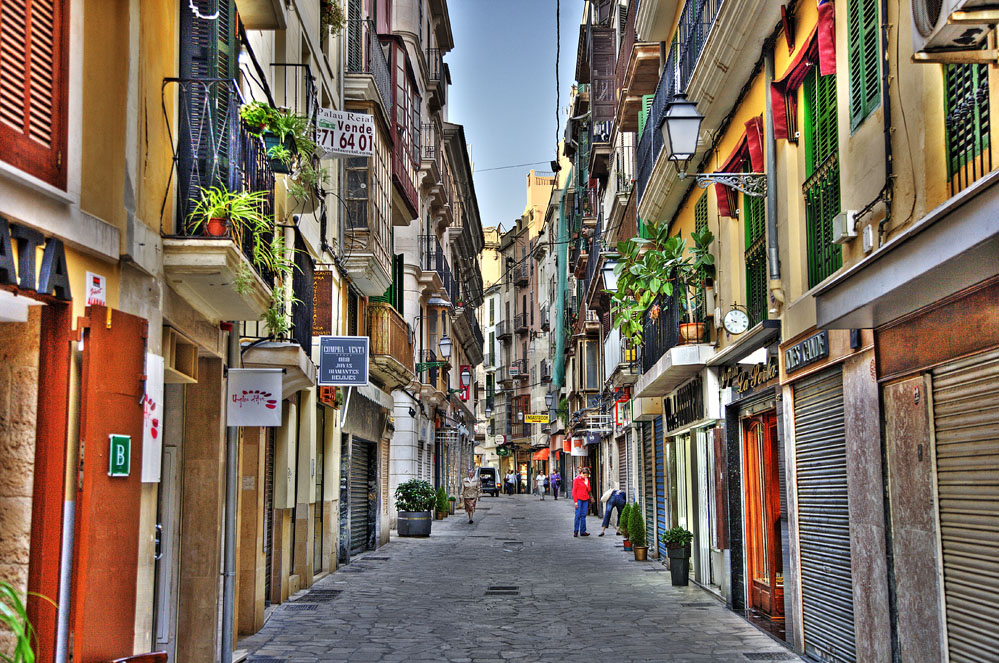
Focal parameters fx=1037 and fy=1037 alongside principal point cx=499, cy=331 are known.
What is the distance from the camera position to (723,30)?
11602mm

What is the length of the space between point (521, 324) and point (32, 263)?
7810cm

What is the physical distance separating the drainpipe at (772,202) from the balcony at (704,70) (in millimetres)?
448

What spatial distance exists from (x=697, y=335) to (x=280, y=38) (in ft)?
23.8

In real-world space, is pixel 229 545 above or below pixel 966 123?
below

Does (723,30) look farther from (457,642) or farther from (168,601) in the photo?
(168,601)

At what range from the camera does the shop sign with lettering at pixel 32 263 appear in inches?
218

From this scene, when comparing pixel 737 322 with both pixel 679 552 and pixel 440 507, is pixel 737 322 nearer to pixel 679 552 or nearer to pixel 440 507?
pixel 679 552

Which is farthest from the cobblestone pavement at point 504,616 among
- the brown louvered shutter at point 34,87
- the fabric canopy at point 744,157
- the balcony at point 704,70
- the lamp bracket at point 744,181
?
the balcony at point 704,70

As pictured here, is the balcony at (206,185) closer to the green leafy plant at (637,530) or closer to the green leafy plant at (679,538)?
the green leafy plant at (679,538)

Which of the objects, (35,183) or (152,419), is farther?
(152,419)

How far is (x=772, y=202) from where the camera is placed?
11336 mm

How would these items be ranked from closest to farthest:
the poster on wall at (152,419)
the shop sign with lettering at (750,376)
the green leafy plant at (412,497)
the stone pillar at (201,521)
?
the poster on wall at (152,419), the stone pillar at (201,521), the shop sign with lettering at (750,376), the green leafy plant at (412,497)

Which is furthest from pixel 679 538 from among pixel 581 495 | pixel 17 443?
pixel 17 443

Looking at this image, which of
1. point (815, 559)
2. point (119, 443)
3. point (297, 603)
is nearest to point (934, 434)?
point (815, 559)
